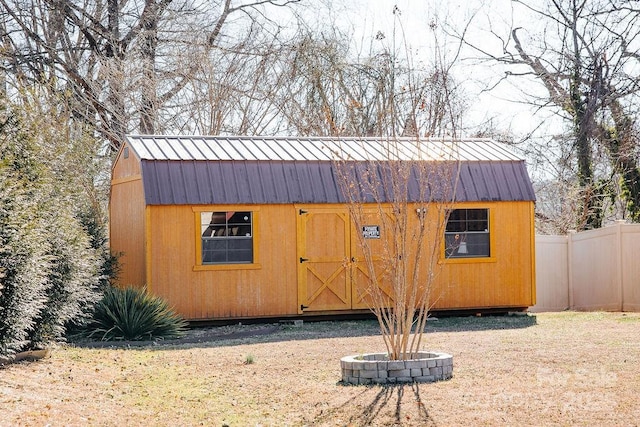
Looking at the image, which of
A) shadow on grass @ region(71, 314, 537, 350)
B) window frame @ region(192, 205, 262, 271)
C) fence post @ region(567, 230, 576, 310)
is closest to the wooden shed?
window frame @ region(192, 205, 262, 271)

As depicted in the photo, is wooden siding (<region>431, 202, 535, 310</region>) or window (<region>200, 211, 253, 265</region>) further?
wooden siding (<region>431, 202, 535, 310</region>)

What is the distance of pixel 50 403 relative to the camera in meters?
7.91

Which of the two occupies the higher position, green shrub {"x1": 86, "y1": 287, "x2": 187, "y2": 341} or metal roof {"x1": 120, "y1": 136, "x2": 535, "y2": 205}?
metal roof {"x1": 120, "y1": 136, "x2": 535, "y2": 205}

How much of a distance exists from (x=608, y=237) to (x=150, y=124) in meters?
11.9

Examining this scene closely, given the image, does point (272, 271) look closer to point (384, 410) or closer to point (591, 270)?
point (591, 270)

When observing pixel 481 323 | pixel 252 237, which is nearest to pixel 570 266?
pixel 481 323

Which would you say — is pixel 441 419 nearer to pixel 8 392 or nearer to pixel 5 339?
pixel 8 392

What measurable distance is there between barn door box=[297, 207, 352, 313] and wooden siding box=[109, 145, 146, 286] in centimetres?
267

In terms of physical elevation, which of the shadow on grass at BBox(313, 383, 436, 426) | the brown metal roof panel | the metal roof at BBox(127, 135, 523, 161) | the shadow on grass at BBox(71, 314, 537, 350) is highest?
the metal roof at BBox(127, 135, 523, 161)

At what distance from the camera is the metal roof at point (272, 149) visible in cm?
1567

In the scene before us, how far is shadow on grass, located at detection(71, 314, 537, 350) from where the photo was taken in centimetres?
1309

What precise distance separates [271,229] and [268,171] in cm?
99

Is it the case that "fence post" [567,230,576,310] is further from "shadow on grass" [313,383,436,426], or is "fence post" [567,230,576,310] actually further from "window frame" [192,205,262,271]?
A: "shadow on grass" [313,383,436,426]

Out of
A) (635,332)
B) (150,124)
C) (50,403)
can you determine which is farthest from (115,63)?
(50,403)
